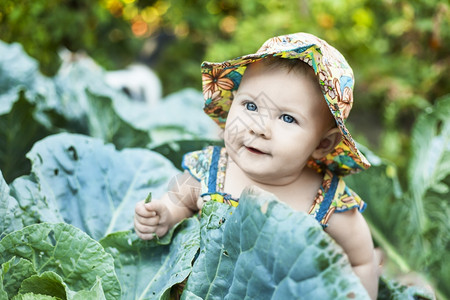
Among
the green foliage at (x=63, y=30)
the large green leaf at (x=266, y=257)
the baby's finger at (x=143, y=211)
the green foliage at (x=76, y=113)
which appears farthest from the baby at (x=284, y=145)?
the green foliage at (x=63, y=30)

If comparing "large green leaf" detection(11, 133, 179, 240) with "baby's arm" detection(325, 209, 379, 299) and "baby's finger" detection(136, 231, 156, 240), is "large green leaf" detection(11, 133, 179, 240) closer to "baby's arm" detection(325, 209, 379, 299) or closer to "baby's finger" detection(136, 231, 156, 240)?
"baby's finger" detection(136, 231, 156, 240)

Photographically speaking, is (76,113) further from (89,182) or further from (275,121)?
(275,121)

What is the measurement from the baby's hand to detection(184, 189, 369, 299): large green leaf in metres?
0.16

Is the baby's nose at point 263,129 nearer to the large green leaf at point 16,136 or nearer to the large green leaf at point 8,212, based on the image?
the large green leaf at point 8,212

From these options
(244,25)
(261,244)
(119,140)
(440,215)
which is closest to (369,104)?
(244,25)

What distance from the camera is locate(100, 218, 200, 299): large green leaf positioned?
122 cm

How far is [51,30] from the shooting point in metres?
3.44

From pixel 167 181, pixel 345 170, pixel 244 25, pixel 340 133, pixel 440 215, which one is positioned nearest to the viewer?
pixel 340 133

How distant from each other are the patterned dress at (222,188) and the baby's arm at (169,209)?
4 cm

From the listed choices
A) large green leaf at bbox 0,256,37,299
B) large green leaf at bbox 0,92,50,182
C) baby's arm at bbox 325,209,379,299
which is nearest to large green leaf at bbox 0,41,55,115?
large green leaf at bbox 0,92,50,182

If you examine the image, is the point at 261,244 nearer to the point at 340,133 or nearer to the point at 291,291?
the point at 291,291

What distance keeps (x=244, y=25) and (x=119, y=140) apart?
6.79ft

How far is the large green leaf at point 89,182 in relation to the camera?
54.7 inches

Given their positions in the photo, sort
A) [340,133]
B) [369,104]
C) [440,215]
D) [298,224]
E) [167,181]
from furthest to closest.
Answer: [369,104] < [440,215] < [167,181] < [340,133] < [298,224]
